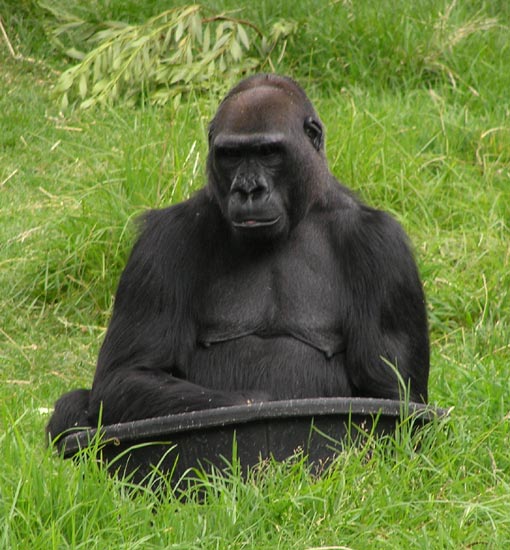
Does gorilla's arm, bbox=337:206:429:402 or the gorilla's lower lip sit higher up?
the gorilla's lower lip

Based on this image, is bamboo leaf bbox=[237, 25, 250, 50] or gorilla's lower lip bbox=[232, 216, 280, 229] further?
bamboo leaf bbox=[237, 25, 250, 50]

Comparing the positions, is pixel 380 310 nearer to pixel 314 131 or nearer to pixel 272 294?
pixel 272 294

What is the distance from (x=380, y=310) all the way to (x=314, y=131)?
589 millimetres

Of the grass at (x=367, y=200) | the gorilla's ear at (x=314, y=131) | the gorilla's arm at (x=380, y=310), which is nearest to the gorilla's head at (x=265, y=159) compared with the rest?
the gorilla's ear at (x=314, y=131)

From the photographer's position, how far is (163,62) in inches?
280

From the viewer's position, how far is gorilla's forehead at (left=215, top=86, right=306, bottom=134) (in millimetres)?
3957

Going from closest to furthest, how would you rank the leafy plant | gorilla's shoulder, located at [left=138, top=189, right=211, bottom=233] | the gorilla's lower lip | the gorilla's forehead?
the gorilla's lower lip, the gorilla's forehead, gorilla's shoulder, located at [left=138, top=189, right=211, bottom=233], the leafy plant

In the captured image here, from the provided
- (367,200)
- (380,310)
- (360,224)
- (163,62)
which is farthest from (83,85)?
(380,310)

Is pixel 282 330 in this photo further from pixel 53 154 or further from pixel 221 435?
pixel 53 154

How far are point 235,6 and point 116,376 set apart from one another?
448 cm

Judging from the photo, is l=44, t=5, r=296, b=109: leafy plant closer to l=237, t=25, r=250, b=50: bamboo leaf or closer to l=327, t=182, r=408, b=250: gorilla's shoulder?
l=237, t=25, r=250, b=50: bamboo leaf

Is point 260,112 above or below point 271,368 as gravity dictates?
above

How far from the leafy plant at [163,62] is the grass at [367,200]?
16cm

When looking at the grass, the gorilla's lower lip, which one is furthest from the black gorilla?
the grass
